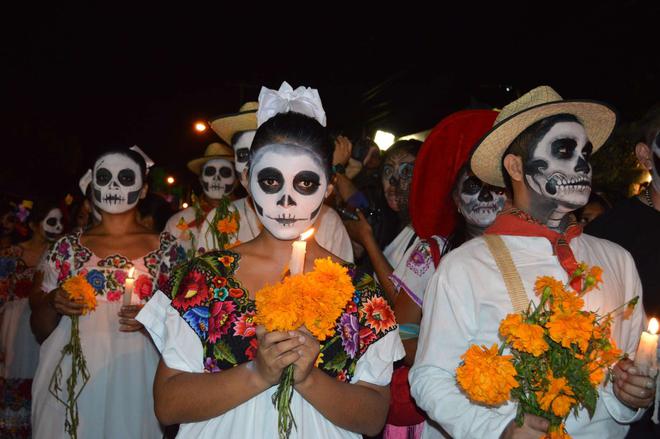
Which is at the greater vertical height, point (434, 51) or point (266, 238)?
point (434, 51)

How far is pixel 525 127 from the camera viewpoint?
3.28m

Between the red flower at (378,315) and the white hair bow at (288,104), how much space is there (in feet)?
2.63

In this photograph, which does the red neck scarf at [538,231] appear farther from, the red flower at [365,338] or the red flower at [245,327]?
the red flower at [245,327]

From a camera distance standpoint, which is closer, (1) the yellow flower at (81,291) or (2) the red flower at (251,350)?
(2) the red flower at (251,350)

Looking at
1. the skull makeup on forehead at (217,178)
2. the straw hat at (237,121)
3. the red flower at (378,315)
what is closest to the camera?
the red flower at (378,315)

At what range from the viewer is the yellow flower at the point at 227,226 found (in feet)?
16.8

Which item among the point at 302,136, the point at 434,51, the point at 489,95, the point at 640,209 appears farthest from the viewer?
the point at 434,51

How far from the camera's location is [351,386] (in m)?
2.80

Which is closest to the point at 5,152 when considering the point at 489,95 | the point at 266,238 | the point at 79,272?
the point at 489,95

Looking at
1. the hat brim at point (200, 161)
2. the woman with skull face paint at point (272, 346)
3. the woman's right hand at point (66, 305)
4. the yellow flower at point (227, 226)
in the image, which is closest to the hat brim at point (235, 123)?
the yellow flower at point (227, 226)

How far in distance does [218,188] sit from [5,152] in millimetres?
18859

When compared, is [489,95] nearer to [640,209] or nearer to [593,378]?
[640,209]

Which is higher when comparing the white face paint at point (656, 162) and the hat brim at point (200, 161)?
the hat brim at point (200, 161)

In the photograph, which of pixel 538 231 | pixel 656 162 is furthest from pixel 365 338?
pixel 656 162
